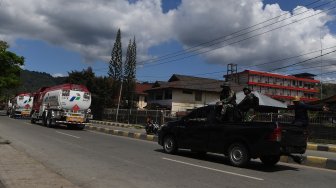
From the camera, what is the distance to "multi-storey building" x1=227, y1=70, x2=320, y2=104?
113 m

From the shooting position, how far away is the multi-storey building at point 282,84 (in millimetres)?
112775

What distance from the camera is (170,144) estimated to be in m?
14.5

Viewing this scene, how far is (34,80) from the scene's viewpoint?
522ft

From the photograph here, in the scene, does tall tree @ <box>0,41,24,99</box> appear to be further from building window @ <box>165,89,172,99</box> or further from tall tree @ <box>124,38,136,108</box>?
building window @ <box>165,89,172,99</box>

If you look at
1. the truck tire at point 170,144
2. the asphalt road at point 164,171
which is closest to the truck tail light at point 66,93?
the asphalt road at point 164,171

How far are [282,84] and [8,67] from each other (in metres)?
77.0

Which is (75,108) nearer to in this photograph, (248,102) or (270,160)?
(248,102)

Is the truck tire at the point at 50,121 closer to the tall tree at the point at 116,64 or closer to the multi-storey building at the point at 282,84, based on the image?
the tall tree at the point at 116,64

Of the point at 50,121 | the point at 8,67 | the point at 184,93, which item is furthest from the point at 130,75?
the point at 50,121

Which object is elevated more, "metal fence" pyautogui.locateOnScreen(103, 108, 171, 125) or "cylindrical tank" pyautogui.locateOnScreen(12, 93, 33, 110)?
"cylindrical tank" pyautogui.locateOnScreen(12, 93, 33, 110)

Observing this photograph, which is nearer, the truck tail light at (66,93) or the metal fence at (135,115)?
the truck tail light at (66,93)

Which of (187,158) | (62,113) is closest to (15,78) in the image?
(62,113)

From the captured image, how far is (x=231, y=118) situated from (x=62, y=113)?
18.3 m

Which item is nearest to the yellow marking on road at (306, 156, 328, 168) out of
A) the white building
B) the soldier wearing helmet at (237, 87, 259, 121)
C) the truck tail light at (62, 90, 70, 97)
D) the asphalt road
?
the asphalt road
